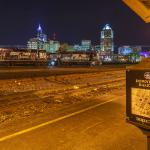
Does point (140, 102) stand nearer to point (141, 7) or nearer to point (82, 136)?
point (141, 7)

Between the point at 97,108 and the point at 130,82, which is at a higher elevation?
the point at 130,82

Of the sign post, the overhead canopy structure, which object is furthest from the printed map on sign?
the overhead canopy structure

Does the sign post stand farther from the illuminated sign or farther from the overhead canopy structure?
the overhead canopy structure

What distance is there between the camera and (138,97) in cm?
392

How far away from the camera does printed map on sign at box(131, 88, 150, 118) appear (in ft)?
12.6

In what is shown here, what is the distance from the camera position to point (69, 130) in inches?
339

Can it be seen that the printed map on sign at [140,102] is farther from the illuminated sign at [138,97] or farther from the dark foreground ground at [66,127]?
the dark foreground ground at [66,127]

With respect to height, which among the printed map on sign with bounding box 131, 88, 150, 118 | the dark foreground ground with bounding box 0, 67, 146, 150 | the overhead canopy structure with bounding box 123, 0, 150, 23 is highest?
the overhead canopy structure with bounding box 123, 0, 150, 23

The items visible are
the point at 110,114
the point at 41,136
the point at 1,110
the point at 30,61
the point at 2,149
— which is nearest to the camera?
the point at 2,149

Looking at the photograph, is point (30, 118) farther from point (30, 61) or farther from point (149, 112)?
point (30, 61)

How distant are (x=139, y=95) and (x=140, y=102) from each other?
8 centimetres

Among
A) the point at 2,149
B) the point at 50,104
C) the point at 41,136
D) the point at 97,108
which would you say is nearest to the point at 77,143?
the point at 41,136

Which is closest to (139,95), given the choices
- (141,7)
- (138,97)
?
(138,97)

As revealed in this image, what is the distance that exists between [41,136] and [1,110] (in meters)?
4.39
